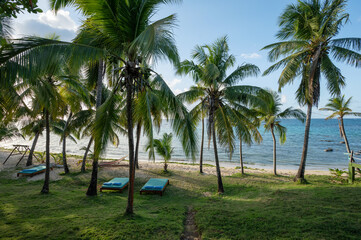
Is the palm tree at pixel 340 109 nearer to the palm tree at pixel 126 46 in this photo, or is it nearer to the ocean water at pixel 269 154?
the ocean water at pixel 269 154

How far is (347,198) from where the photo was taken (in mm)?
6289

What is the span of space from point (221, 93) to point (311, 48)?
6086mm

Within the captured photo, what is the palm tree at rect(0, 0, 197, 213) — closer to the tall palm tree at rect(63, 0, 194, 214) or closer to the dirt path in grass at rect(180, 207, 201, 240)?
the tall palm tree at rect(63, 0, 194, 214)

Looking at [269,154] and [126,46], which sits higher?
[126,46]

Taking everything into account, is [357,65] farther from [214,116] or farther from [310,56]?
[214,116]

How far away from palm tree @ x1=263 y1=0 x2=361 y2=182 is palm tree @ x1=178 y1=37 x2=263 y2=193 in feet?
10.7

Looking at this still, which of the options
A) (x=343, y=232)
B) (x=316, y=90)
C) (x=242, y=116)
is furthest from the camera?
(x=316, y=90)

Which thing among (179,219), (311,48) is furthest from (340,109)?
(179,219)

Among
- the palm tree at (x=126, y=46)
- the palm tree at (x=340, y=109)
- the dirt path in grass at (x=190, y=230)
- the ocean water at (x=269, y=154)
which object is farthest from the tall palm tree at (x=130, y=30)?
the palm tree at (x=340, y=109)

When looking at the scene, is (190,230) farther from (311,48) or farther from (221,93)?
(311,48)

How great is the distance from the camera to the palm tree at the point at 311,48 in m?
10.2

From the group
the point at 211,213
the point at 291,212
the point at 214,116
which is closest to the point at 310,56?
the point at 214,116

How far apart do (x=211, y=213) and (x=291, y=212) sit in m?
2.28

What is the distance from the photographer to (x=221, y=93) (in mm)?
9773
